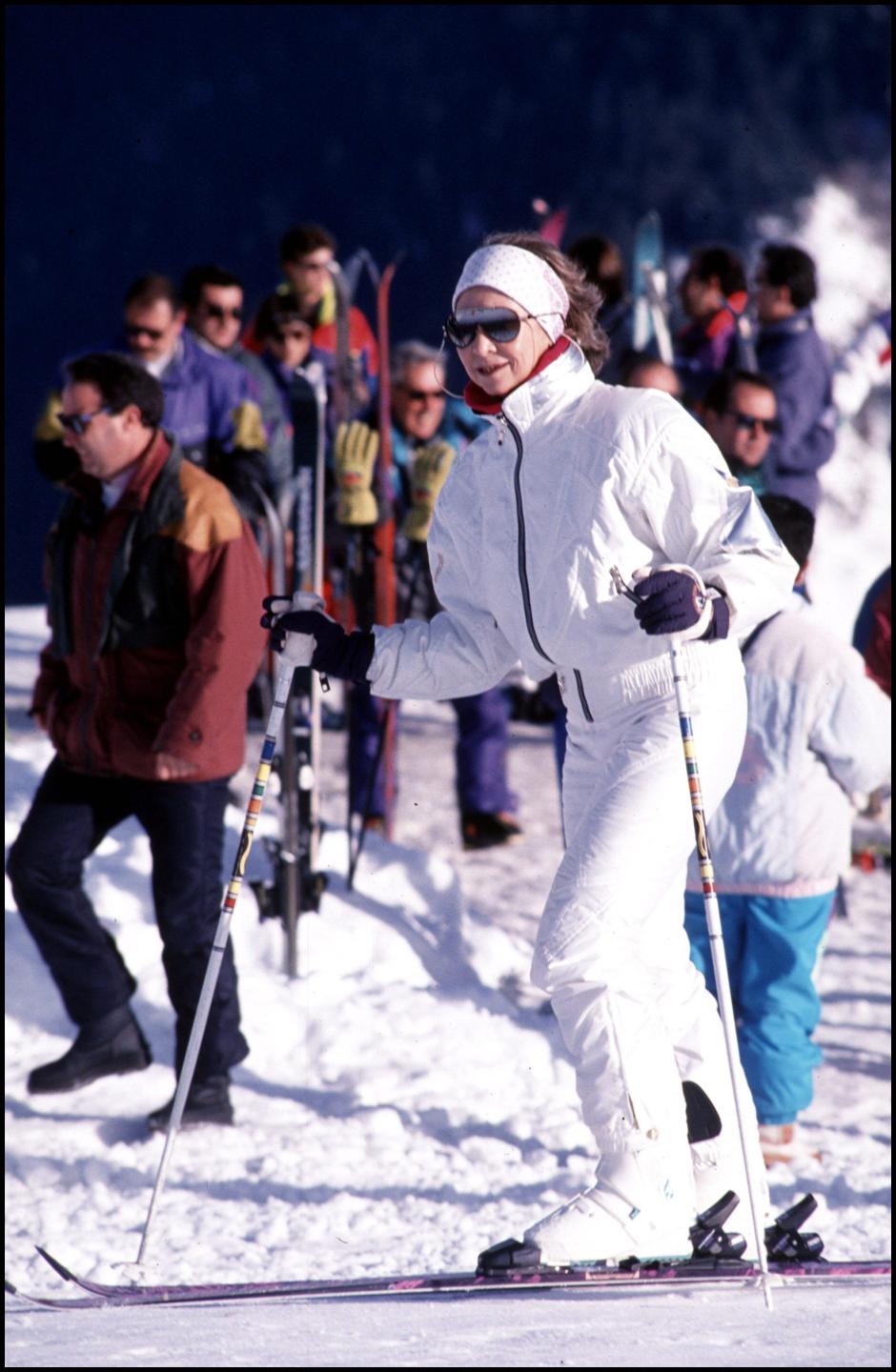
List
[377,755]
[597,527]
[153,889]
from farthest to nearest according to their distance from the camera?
[377,755], [153,889], [597,527]

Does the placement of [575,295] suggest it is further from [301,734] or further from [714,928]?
[301,734]

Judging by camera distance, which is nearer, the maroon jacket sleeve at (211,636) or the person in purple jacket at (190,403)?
the maroon jacket sleeve at (211,636)

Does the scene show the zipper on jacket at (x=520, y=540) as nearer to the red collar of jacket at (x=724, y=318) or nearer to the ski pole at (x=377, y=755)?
the ski pole at (x=377, y=755)

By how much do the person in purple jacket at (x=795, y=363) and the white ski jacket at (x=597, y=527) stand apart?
3.74 m

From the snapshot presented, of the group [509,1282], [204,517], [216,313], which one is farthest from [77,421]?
[216,313]

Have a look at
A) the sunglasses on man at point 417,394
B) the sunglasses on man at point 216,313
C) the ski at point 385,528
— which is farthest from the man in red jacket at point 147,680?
the sunglasses on man at point 216,313

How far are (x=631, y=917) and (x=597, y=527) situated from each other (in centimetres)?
68

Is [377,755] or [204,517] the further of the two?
[377,755]

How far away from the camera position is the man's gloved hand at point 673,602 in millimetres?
2963

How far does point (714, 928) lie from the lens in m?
3.23

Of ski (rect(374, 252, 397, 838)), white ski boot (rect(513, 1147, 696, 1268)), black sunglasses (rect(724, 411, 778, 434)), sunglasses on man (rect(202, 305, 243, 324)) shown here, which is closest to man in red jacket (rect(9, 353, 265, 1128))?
black sunglasses (rect(724, 411, 778, 434))

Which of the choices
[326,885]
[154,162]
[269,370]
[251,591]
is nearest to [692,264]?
[269,370]

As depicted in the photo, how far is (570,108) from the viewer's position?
14.4m

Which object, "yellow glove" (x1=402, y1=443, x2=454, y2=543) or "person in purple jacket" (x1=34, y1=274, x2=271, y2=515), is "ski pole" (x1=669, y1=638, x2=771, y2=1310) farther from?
"yellow glove" (x1=402, y1=443, x2=454, y2=543)
